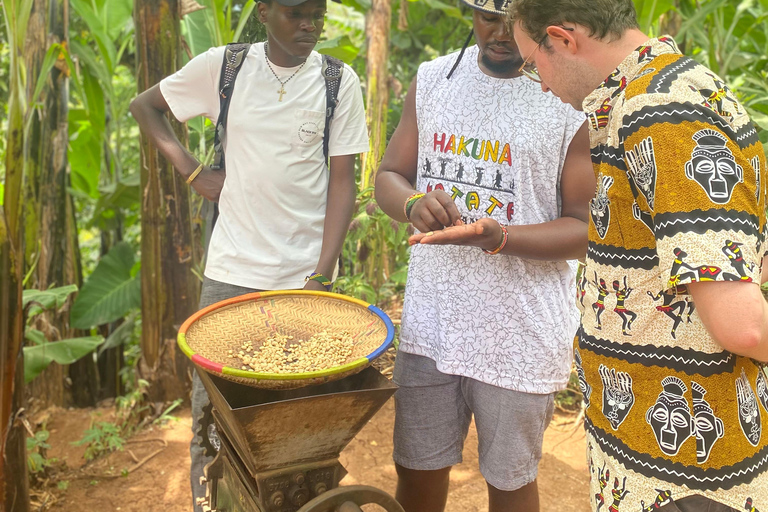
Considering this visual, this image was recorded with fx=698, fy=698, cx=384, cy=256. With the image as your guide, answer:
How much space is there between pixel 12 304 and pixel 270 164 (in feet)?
3.90

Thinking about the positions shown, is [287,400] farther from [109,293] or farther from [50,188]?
[50,188]

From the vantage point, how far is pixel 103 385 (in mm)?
5305

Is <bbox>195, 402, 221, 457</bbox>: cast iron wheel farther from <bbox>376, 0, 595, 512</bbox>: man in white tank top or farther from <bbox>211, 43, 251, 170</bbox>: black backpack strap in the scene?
<bbox>211, 43, 251, 170</bbox>: black backpack strap

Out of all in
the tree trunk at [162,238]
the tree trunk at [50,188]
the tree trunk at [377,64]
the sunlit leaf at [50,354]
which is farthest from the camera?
the tree trunk at [377,64]

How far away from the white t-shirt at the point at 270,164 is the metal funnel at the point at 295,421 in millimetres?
648

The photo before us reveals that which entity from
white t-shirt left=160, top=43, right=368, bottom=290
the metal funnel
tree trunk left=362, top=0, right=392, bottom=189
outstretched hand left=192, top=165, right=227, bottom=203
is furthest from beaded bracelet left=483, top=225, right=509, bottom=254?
tree trunk left=362, top=0, right=392, bottom=189

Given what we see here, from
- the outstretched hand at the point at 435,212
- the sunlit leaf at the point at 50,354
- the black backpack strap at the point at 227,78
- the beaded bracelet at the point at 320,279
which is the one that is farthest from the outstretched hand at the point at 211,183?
the sunlit leaf at the point at 50,354

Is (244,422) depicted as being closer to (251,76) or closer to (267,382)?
(267,382)

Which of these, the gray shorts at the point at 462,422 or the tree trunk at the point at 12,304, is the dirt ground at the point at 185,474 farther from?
the gray shorts at the point at 462,422

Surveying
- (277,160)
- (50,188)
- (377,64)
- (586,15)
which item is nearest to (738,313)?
(586,15)

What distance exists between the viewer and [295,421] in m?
1.68

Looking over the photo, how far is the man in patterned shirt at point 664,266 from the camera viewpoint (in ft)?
3.76

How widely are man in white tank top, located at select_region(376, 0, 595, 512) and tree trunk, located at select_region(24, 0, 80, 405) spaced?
7.63ft

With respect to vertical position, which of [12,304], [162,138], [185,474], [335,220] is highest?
[162,138]
